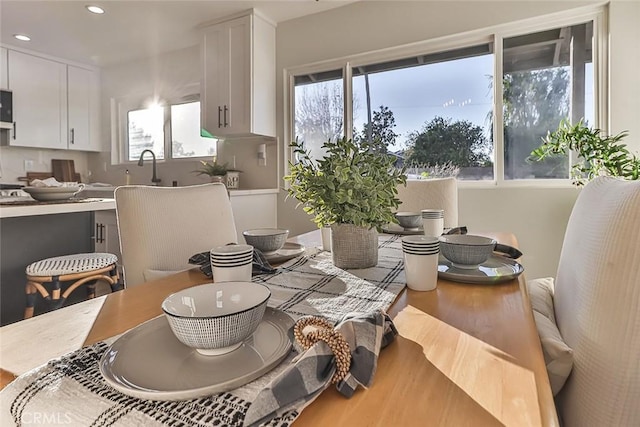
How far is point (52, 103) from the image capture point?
4277 millimetres

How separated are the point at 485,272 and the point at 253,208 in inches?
102

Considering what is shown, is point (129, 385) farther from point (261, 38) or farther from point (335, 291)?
point (261, 38)

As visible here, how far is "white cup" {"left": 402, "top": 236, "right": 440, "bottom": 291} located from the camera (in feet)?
2.59

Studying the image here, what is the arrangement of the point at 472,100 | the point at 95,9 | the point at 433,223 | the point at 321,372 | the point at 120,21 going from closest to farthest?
the point at 321,372 → the point at 433,223 → the point at 472,100 → the point at 95,9 → the point at 120,21

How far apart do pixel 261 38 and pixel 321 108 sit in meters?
0.85

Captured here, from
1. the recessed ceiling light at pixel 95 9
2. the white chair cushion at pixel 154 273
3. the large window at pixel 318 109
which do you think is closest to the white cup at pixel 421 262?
the white chair cushion at pixel 154 273

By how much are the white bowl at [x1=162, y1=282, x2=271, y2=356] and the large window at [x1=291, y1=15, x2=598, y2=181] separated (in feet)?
7.65

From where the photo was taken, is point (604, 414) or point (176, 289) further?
point (176, 289)

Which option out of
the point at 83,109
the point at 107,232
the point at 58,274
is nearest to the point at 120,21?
the point at 83,109

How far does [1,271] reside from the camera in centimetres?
192

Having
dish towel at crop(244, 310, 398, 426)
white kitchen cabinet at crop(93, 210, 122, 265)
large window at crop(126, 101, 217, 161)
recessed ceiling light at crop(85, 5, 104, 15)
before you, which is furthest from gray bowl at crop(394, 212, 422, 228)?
recessed ceiling light at crop(85, 5, 104, 15)

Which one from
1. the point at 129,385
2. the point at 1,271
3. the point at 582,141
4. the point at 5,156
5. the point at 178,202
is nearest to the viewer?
the point at 129,385

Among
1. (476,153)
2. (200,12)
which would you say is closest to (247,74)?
(200,12)

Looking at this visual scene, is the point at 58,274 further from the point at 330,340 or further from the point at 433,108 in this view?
the point at 433,108
